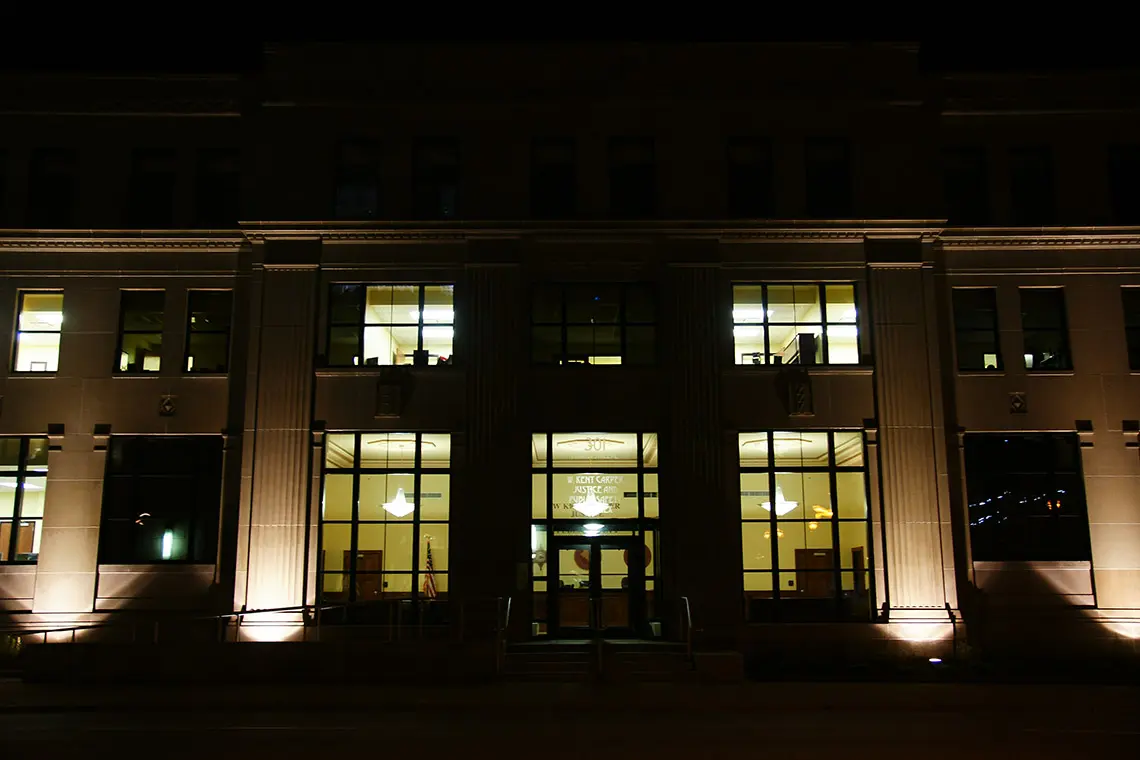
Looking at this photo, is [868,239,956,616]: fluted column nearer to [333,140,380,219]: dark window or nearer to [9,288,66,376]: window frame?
[333,140,380,219]: dark window

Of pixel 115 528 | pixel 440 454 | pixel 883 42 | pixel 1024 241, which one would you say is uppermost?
pixel 883 42

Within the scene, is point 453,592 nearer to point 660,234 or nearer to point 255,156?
point 660,234

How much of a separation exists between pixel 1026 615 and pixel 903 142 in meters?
12.4

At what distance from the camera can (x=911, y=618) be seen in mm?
23672

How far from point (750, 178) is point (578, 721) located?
16183 millimetres

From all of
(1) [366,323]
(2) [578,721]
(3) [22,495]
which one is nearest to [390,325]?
(1) [366,323]

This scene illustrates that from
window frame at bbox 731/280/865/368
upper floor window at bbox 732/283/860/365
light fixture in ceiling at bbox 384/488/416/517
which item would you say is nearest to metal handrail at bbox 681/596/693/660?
window frame at bbox 731/280/865/368

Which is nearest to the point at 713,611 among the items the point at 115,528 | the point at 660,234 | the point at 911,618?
the point at 911,618

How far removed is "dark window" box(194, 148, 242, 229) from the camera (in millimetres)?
26359

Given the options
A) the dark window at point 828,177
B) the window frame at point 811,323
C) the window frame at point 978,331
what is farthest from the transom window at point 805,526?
the dark window at point 828,177

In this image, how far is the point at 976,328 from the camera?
2598 cm

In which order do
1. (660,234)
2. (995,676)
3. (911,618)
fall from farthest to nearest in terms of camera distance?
(660,234), (911,618), (995,676)

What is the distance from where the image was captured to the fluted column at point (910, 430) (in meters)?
24.0

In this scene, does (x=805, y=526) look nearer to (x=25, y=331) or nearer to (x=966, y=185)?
(x=966, y=185)
